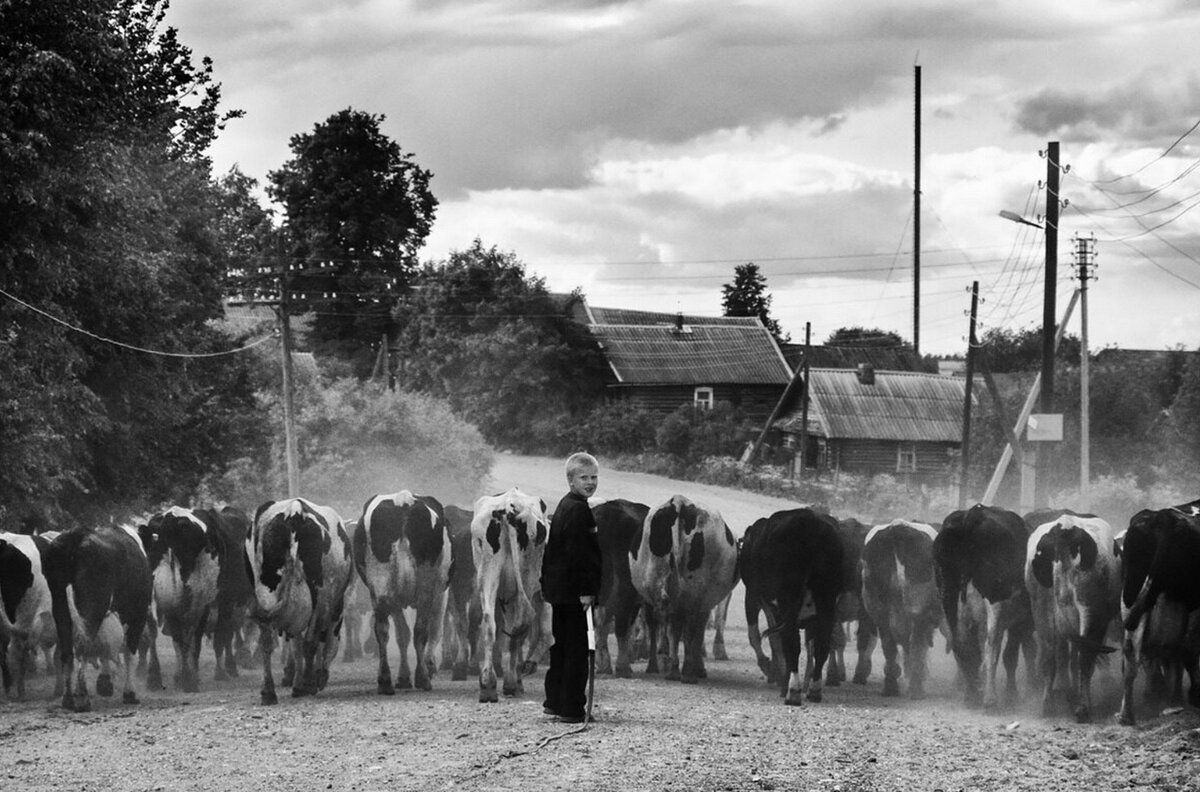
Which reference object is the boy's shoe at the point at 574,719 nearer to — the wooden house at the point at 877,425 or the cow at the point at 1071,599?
the cow at the point at 1071,599

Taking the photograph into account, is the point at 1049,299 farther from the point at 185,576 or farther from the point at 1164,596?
the point at 185,576

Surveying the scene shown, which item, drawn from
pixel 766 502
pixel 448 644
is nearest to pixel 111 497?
pixel 448 644

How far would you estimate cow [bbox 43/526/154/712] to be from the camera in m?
16.2

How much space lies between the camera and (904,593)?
17656 millimetres

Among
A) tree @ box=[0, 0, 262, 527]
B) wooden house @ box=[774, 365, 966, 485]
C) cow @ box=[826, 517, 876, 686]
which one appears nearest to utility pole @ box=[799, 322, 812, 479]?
wooden house @ box=[774, 365, 966, 485]

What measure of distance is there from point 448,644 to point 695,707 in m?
5.79

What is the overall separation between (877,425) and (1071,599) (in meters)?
52.0

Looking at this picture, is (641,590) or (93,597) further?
(641,590)

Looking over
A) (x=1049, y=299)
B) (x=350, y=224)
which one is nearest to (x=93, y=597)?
(x=1049, y=299)

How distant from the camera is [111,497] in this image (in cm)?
3228

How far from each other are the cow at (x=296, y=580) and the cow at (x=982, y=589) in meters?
6.75

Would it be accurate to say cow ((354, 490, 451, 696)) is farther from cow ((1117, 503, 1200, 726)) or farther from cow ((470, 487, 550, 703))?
cow ((1117, 503, 1200, 726))

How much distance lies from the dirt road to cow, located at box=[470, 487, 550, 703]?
0.66m

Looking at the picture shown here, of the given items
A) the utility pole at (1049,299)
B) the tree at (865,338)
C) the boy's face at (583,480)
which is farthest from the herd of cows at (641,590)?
the tree at (865,338)
